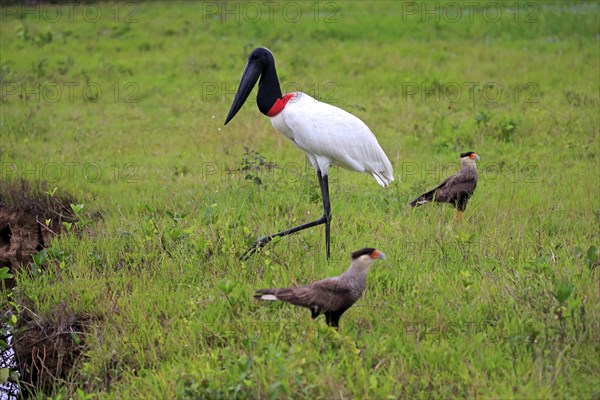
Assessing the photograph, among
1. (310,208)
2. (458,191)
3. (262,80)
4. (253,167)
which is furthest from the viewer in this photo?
(253,167)

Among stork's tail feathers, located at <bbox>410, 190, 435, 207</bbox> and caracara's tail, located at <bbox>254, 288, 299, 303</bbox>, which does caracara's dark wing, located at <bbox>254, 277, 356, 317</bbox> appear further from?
stork's tail feathers, located at <bbox>410, 190, 435, 207</bbox>

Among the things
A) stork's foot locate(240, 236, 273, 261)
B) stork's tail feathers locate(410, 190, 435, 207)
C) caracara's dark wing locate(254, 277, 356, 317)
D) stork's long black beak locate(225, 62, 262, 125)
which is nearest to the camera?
caracara's dark wing locate(254, 277, 356, 317)

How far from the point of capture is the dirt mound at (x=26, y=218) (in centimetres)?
632

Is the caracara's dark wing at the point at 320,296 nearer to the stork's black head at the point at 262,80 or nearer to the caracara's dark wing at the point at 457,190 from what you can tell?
the stork's black head at the point at 262,80

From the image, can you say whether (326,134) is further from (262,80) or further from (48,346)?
(48,346)

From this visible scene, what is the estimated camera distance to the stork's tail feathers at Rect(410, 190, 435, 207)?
20.1ft

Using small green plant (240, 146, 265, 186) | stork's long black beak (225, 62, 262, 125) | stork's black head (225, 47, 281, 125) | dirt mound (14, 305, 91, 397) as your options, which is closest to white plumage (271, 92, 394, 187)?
stork's black head (225, 47, 281, 125)

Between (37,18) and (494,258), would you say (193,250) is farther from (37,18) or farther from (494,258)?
(37,18)

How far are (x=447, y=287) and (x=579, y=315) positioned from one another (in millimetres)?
828

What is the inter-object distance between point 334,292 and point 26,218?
3.74 meters

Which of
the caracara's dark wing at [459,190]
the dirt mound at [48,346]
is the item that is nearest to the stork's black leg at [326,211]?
the caracara's dark wing at [459,190]

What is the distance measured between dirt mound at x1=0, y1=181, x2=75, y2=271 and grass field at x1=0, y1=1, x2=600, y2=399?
144 millimetres

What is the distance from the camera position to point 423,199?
6156mm

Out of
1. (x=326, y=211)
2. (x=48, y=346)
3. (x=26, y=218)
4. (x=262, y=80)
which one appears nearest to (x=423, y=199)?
(x=326, y=211)
